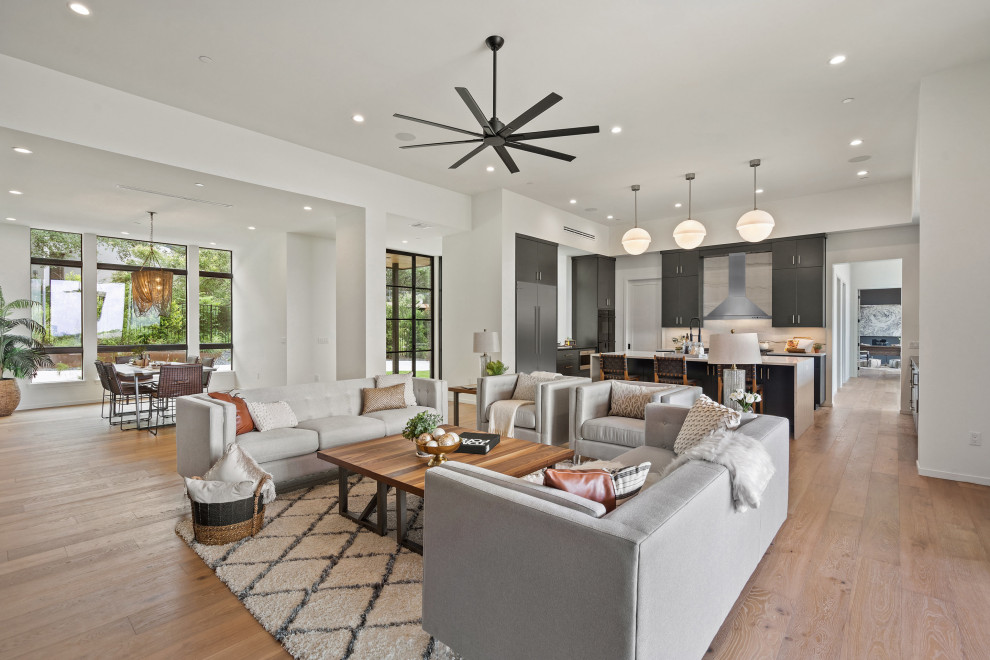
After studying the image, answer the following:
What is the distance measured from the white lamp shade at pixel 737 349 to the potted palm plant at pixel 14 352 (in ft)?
30.4

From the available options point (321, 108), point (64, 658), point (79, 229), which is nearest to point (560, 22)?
point (321, 108)

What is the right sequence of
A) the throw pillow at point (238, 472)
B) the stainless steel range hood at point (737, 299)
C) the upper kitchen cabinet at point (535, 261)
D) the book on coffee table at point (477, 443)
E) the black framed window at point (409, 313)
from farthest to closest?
1. the black framed window at point (409, 313)
2. the stainless steel range hood at point (737, 299)
3. the upper kitchen cabinet at point (535, 261)
4. the book on coffee table at point (477, 443)
5. the throw pillow at point (238, 472)

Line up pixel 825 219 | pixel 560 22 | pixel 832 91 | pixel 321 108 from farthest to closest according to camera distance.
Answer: pixel 825 219 < pixel 321 108 < pixel 832 91 < pixel 560 22

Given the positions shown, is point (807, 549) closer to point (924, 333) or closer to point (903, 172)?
point (924, 333)

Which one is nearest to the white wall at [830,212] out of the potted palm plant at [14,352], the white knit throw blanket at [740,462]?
the white knit throw blanket at [740,462]

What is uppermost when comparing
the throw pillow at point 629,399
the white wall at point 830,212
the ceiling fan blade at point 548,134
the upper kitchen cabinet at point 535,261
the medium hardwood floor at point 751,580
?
the white wall at point 830,212

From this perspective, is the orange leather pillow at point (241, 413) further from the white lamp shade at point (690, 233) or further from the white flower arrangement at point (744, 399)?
the white lamp shade at point (690, 233)

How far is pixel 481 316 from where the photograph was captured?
7.36 meters

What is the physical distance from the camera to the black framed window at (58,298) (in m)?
7.70

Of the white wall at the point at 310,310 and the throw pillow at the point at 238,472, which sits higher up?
the white wall at the point at 310,310

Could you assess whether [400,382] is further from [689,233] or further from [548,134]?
[689,233]

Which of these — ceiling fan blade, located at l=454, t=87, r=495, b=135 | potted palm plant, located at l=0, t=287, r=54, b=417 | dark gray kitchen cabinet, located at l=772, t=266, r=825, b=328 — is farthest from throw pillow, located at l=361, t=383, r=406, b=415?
dark gray kitchen cabinet, located at l=772, t=266, r=825, b=328

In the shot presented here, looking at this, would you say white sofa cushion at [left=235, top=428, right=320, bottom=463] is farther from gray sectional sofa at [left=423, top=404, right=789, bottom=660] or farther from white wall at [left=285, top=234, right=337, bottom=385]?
white wall at [left=285, top=234, right=337, bottom=385]

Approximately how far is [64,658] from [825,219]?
9.21 metres
